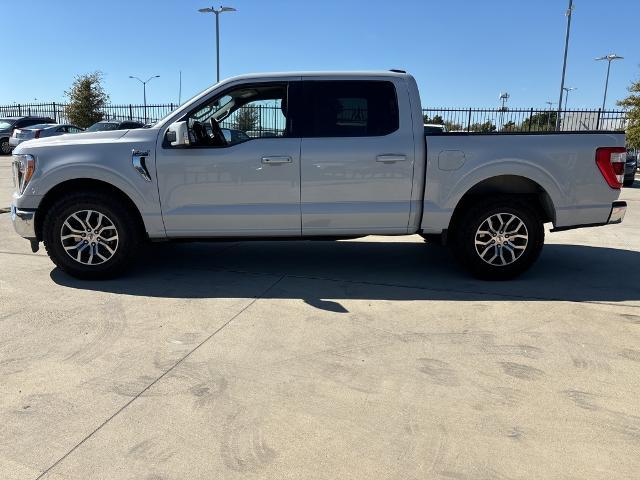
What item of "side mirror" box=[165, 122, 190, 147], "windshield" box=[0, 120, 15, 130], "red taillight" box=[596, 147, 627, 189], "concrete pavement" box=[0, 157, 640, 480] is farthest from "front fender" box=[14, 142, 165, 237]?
"windshield" box=[0, 120, 15, 130]

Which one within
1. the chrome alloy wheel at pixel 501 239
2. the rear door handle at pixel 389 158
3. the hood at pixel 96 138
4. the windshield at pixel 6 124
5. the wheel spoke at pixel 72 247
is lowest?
the wheel spoke at pixel 72 247

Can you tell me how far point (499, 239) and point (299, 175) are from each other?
2097mm

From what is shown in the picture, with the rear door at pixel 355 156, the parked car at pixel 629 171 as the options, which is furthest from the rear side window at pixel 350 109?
the parked car at pixel 629 171

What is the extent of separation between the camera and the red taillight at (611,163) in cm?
507

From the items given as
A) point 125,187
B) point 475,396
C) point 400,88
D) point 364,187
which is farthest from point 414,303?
point 125,187

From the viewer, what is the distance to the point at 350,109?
5113 mm

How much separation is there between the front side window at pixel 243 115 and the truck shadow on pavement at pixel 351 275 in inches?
57.0

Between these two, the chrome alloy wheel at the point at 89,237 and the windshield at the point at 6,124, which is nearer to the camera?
the chrome alloy wheel at the point at 89,237

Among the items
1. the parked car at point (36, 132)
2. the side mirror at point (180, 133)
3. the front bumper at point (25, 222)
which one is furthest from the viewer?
the parked car at point (36, 132)

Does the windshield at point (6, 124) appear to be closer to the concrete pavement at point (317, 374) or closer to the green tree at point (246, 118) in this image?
the concrete pavement at point (317, 374)

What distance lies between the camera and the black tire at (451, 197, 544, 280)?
17.0 ft

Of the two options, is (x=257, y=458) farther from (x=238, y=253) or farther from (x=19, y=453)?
(x=238, y=253)

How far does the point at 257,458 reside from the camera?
2.52 metres

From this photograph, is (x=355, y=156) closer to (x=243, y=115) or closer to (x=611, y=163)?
(x=243, y=115)
